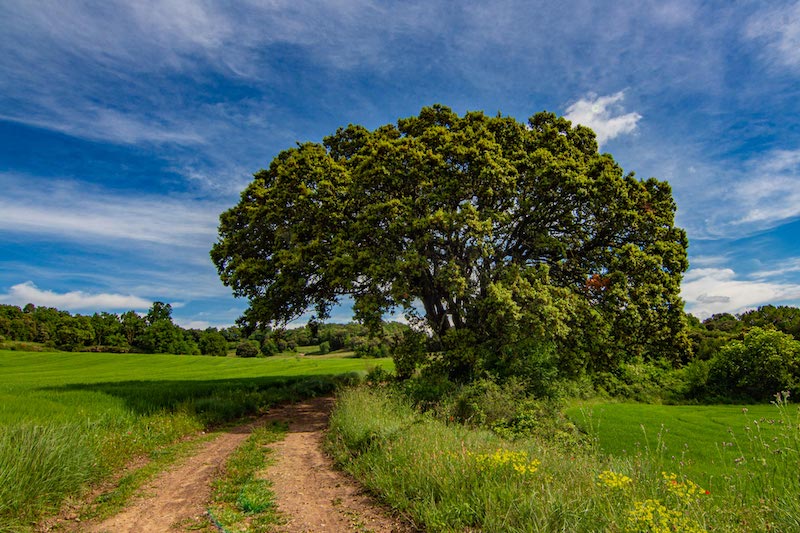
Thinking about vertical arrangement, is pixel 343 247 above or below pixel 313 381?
above

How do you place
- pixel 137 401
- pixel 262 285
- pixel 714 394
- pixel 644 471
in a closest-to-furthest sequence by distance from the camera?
pixel 644 471 < pixel 137 401 < pixel 262 285 < pixel 714 394

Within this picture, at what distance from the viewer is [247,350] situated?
286 ft

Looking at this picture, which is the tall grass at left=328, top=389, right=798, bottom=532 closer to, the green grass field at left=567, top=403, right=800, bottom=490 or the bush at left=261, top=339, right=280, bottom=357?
the green grass field at left=567, top=403, right=800, bottom=490

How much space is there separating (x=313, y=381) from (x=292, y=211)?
45.4 feet

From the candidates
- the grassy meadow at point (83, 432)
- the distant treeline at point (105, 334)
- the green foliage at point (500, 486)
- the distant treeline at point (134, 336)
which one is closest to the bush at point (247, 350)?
the distant treeline at point (134, 336)

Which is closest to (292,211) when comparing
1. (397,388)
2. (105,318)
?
(397,388)

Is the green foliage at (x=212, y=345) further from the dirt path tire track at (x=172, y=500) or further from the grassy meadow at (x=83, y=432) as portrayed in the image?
the dirt path tire track at (x=172, y=500)

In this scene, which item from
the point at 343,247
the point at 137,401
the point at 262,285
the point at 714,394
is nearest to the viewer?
the point at 137,401

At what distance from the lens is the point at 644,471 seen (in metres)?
5.88

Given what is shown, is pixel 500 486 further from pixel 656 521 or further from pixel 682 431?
pixel 682 431

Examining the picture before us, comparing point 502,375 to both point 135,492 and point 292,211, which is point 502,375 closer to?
point 292,211

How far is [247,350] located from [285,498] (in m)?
87.0

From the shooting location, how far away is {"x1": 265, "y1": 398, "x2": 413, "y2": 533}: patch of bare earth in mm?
6309

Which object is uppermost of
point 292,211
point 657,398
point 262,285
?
point 292,211
